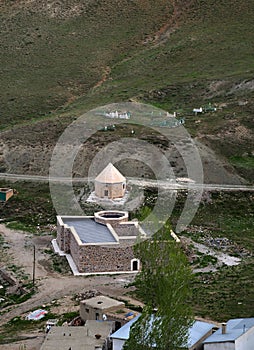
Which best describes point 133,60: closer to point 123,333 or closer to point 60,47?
point 60,47

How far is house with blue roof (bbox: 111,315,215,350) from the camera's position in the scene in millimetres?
41312

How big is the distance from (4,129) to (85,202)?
27.8m

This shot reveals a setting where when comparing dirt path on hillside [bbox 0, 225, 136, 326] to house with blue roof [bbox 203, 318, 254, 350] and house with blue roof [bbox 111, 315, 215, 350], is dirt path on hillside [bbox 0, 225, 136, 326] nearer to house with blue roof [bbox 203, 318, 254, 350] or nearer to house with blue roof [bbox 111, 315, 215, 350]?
house with blue roof [bbox 111, 315, 215, 350]

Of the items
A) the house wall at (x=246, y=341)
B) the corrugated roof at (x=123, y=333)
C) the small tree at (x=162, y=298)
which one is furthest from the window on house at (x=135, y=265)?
the house wall at (x=246, y=341)

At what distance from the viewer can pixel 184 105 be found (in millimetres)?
99000

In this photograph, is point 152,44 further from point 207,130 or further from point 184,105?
point 207,130

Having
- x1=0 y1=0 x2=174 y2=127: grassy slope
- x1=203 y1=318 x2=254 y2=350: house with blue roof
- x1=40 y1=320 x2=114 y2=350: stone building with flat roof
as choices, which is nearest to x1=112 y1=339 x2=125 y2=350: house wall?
x1=40 y1=320 x2=114 y2=350: stone building with flat roof

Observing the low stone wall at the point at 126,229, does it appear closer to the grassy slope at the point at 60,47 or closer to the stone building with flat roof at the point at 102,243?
the stone building with flat roof at the point at 102,243

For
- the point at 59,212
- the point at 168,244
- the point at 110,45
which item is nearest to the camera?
the point at 168,244

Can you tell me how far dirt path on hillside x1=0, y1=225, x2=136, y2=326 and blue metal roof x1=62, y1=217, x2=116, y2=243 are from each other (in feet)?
8.08

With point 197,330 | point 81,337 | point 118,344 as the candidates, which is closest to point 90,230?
point 81,337

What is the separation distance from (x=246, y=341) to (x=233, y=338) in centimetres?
94

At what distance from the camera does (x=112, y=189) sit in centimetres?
6881

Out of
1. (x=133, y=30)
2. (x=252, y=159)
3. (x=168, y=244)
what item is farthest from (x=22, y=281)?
(x=133, y=30)
